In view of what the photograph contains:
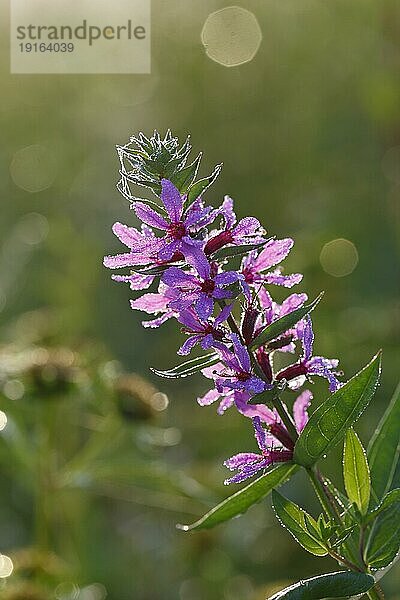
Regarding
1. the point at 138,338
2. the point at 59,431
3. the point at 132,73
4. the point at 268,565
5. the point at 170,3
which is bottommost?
the point at 268,565

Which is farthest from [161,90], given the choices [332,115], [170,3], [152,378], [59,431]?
[59,431]

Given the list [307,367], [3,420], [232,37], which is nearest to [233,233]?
[307,367]

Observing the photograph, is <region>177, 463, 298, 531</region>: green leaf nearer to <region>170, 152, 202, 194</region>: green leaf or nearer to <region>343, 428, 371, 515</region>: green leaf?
<region>343, 428, 371, 515</region>: green leaf

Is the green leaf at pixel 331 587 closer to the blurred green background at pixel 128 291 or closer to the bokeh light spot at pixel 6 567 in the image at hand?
the blurred green background at pixel 128 291

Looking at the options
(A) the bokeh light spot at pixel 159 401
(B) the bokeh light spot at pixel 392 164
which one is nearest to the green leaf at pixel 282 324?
(A) the bokeh light spot at pixel 159 401

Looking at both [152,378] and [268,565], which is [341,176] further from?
[268,565]

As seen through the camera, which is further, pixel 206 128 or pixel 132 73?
pixel 132 73
